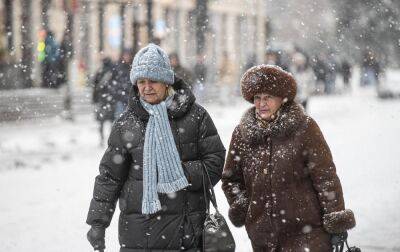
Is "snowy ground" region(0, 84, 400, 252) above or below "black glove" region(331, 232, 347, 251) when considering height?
below

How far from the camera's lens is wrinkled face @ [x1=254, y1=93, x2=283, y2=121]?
3.93 meters

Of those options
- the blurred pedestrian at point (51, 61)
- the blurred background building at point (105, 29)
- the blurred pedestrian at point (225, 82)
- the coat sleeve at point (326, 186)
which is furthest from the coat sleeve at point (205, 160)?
the blurred pedestrian at point (225, 82)

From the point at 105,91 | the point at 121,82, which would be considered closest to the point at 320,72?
the point at 105,91

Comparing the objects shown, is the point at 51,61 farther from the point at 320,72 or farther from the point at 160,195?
Answer: the point at 160,195

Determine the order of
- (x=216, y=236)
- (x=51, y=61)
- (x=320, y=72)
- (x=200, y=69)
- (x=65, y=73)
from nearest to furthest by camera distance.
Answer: (x=216, y=236) → (x=65, y=73) → (x=51, y=61) → (x=200, y=69) → (x=320, y=72)

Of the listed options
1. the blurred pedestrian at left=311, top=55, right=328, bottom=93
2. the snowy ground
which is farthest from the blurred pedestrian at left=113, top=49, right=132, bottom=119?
the blurred pedestrian at left=311, top=55, right=328, bottom=93

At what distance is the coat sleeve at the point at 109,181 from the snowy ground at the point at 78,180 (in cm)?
259

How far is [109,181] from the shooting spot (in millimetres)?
3926

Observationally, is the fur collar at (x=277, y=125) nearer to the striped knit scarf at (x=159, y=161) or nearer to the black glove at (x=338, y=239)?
the striped knit scarf at (x=159, y=161)

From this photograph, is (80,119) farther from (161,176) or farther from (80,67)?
(161,176)

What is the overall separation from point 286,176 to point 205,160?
0.44 metres

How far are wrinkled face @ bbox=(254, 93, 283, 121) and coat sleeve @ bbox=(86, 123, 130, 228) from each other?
0.76 meters

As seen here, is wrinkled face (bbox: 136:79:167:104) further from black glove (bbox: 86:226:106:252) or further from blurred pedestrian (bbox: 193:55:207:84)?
blurred pedestrian (bbox: 193:55:207:84)

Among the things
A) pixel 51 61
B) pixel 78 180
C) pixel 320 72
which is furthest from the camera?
pixel 320 72
